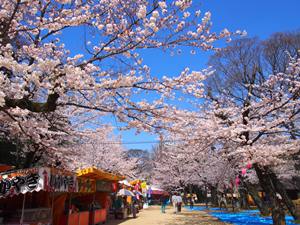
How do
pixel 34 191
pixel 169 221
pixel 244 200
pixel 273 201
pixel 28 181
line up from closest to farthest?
pixel 28 181
pixel 34 191
pixel 273 201
pixel 169 221
pixel 244 200

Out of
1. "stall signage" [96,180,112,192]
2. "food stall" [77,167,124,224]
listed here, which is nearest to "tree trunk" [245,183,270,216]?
"food stall" [77,167,124,224]

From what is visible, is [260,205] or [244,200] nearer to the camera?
[260,205]

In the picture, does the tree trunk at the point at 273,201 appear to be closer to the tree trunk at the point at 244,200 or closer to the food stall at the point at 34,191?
the food stall at the point at 34,191

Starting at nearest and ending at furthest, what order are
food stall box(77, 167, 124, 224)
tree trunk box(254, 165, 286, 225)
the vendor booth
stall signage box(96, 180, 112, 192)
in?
the vendor booth < tree trunk box(254, 165, 286, 225) < food stall box(77, 167, 124, 224) < stall signage box(96, 180, 112, 192)

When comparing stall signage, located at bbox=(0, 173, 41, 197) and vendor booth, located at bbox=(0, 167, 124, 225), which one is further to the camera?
vendor booth, located at bbox=(0, 167, 124, 225)

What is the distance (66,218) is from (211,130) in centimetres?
683

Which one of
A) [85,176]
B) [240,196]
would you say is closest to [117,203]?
[85,176]

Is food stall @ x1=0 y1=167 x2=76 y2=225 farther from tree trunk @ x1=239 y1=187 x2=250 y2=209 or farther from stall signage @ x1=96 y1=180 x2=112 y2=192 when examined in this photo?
tree trunk @ x1=239 y1=187 x2=250 y2=209

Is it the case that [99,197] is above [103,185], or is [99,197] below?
below

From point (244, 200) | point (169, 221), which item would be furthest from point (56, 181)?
point (244, 200)

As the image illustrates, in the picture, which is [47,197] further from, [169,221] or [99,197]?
[169,221]

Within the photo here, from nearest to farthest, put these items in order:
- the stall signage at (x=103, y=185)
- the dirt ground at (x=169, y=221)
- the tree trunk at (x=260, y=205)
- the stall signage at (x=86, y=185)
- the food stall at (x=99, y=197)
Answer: the stall signage at (x=86, y=185) < the food stall at (x=99, y=197) < the stall signage at (x=103, y=185) < the dirt ground at (x=169, y=221) < the tree trunk at (x=260, y=205)

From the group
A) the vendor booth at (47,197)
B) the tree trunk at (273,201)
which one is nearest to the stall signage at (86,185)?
the vendor booth at (47,197)

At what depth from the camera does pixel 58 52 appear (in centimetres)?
884
